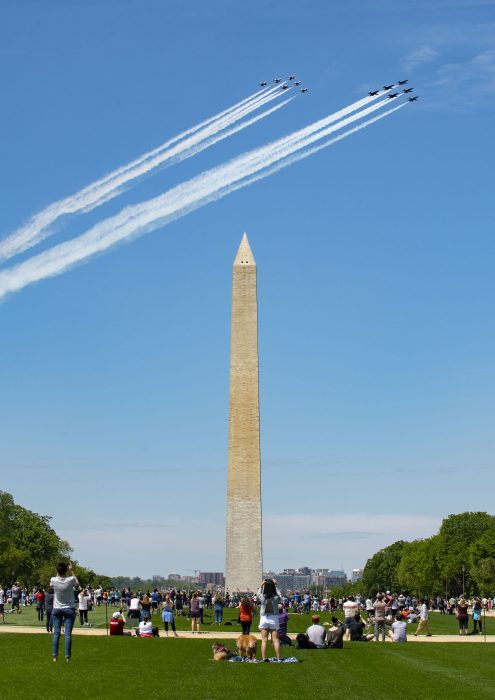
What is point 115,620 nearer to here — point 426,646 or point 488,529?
point 426,646

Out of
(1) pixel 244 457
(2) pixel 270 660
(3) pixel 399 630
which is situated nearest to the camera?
(2) pixel 270 660

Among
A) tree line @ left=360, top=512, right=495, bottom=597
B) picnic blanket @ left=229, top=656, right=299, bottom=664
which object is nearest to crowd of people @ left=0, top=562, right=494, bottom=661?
picnic blanket @ left=229, top=656, right=299, bottom=664

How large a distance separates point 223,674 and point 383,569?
16736 centimetres

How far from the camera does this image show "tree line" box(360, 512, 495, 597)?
10419 cm

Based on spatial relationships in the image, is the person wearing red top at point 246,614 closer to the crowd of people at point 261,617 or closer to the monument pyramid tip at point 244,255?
the crowd of people at point 261,617

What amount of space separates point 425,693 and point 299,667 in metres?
5.59

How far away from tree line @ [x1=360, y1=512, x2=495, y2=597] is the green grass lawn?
78.2m

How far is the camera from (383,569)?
182m

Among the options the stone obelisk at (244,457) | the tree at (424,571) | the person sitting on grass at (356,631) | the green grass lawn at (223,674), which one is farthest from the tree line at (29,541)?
the green grass lawn at (223,674)

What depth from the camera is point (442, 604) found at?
89562 millimetres

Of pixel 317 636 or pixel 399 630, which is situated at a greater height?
pixel 399 630

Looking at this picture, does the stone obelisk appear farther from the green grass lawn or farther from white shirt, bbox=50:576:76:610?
white shirt, bbox=50:576:76:610

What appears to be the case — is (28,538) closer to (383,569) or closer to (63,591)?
(383,569)

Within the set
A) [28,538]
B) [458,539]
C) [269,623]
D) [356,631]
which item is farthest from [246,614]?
[28,538]
